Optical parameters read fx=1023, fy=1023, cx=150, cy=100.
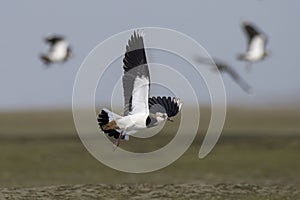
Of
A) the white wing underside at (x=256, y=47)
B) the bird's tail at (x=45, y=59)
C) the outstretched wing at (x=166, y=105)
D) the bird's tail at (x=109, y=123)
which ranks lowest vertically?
the bird's tail at (x=109, y=123)

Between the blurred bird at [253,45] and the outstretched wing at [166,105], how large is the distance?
9.82m

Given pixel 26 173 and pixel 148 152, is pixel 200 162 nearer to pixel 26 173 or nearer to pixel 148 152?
pixel 148 152

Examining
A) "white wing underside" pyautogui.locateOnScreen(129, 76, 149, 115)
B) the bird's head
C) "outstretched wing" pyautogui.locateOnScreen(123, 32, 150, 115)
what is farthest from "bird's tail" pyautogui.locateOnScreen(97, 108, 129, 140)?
the bird's head

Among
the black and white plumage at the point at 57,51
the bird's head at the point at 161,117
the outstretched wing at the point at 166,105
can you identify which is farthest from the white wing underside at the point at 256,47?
the bird's head at the point at 161,117

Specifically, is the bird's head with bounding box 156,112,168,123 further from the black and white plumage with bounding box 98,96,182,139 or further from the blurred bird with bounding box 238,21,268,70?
the blurred bird with bounding box 238,21,268,70

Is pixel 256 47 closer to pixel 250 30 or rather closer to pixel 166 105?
pixel 250 30

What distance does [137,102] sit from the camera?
12.7 m

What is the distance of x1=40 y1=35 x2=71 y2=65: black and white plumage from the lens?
2453cm

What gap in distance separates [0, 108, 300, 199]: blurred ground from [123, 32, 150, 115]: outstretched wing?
1412 millimetres

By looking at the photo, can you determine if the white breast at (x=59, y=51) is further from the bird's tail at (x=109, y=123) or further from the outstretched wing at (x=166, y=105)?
the outstretched wing at (x=166, y=105)

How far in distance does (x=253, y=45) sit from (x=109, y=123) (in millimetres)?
10533

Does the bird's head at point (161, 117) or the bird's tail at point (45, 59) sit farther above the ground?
the bird's tail at point (45, 59)

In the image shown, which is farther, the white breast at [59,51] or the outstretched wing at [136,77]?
the white breast at [59,51]

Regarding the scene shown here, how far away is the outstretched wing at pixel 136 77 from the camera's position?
1268 cm
